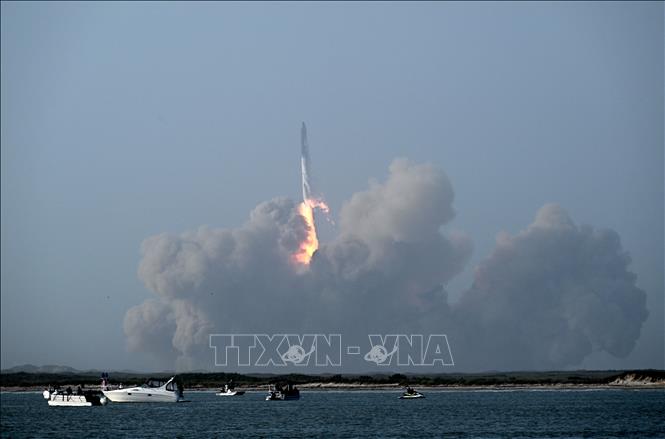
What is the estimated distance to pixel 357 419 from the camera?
405 feet

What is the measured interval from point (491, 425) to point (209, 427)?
26.6m

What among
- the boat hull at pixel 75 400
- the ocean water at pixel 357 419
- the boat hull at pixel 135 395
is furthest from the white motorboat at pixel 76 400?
the boat hull at pixel 135 395

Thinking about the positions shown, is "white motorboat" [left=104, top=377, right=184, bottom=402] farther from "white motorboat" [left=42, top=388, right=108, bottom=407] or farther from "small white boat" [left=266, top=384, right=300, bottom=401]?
"small white boat" [left=266, top=384, right=300, bottom=401]

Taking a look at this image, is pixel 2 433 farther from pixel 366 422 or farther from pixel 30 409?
pixel 30 409

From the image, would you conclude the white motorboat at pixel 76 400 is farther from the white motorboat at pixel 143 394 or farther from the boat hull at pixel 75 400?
the white motorboat at pixel 143 394

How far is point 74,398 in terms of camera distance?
158250mm

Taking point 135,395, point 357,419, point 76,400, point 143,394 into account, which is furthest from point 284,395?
point 357,419

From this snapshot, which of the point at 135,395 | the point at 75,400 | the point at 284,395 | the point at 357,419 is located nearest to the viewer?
the point at 357,419

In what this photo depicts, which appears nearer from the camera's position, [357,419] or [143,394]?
[357,419]

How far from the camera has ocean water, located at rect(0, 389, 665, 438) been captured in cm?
10400

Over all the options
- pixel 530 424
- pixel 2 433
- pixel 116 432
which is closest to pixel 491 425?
pixel 530 424

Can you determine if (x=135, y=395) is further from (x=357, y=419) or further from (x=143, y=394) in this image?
(x=357, y=419)

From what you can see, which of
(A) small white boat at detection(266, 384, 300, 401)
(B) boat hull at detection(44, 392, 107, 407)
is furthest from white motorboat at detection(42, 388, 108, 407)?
(A) small white boat at detection(266, 384, 300, 401)

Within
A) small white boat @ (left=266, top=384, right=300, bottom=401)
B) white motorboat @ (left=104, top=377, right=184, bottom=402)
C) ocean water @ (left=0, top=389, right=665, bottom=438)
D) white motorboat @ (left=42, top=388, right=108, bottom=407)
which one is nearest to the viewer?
ocean water @ (left=0, top=389, right=665, bottom=438)
